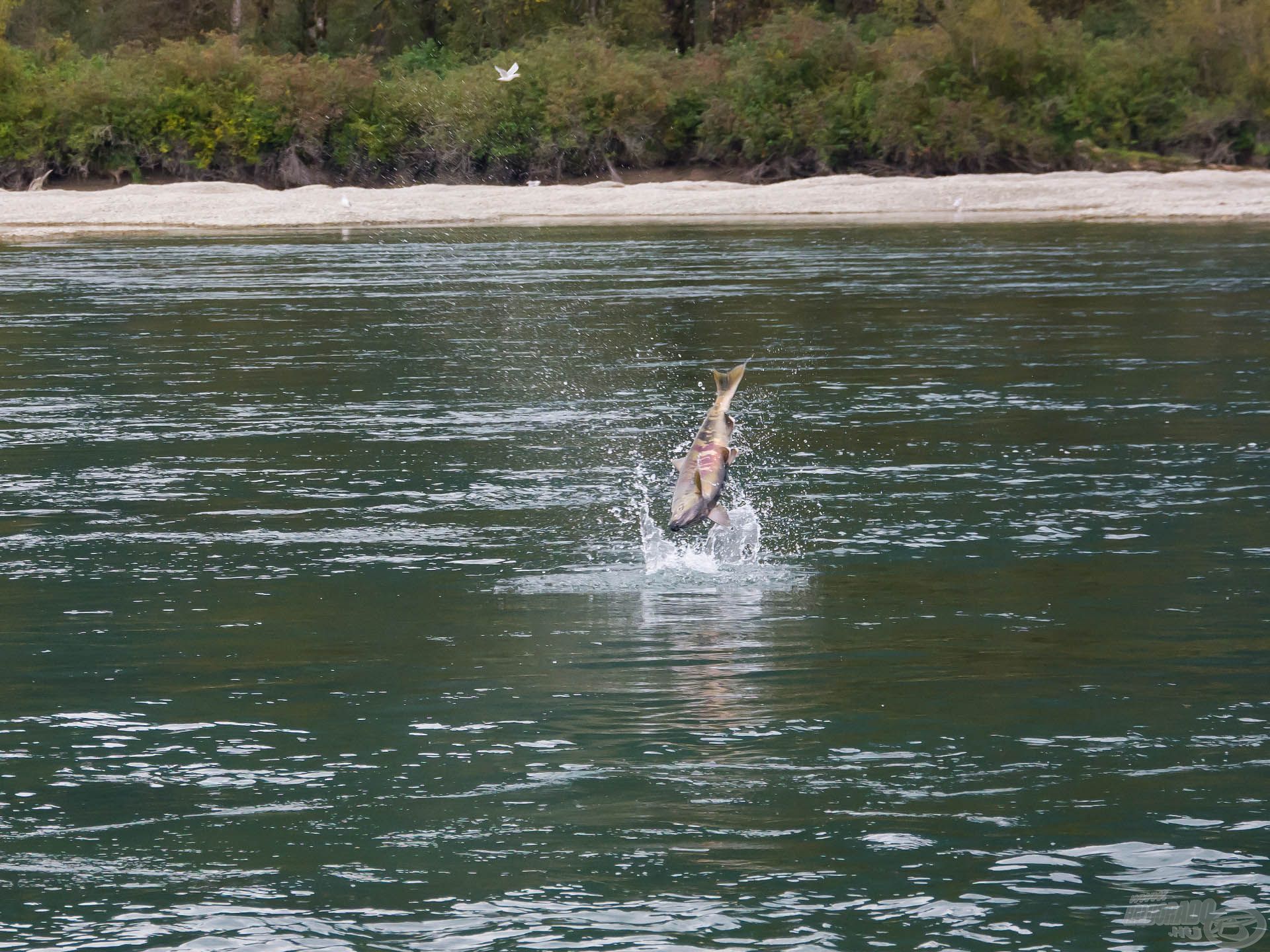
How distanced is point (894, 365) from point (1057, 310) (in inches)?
234

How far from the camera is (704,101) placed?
6031 cm

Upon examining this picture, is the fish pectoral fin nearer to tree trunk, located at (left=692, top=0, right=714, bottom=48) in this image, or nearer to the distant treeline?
the distant treeline

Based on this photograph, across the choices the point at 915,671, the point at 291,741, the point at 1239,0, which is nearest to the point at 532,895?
the point at 291,741

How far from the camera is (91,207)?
5175 cm

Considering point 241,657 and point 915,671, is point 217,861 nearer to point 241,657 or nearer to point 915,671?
point 241,657

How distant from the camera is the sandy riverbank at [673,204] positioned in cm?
4703

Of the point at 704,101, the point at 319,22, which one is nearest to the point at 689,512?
the point at 704,101

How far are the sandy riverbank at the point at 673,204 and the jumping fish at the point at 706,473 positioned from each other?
3702 centimetres

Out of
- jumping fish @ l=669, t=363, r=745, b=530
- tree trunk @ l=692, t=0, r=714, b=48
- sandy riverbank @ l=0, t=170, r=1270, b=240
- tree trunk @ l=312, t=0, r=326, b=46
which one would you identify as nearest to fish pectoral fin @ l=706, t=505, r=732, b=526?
jumping fish @ l=669, t=363, r=745, b=530

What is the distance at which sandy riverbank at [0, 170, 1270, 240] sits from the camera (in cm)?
4703

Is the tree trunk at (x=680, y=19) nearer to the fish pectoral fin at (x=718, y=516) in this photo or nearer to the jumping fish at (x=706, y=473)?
the jumping fish at (x=706, y=473)

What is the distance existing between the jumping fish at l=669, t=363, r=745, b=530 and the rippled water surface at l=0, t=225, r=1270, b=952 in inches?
28.8

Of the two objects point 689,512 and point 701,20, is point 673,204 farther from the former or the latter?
point 689,512

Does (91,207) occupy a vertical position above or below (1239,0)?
below
